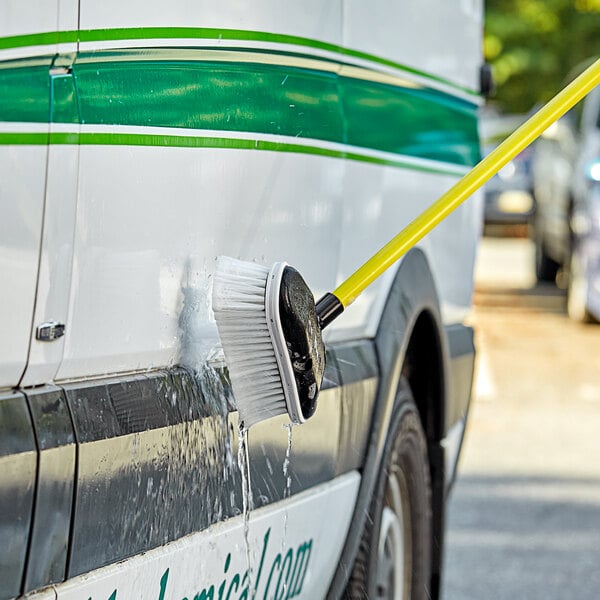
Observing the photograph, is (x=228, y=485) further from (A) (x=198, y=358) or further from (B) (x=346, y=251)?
(B) (x=346, y=251)

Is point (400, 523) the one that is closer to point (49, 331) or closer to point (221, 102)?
point (221, 102)

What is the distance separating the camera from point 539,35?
25.9 metres

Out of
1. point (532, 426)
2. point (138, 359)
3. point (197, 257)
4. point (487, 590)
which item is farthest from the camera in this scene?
point (532, 426)

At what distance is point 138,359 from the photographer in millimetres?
2268

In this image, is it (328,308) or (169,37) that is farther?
(328,308)

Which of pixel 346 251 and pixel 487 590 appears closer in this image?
pixel 346 251

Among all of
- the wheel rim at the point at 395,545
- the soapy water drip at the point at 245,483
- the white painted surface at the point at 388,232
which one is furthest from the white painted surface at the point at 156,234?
the wheel rim at the point at 395,545

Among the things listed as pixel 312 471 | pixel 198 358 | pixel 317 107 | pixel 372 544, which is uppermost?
pixel 317 107

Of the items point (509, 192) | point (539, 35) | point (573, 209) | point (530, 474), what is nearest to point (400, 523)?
point (530, 474)

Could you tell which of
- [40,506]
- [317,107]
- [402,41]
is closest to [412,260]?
[402,41]

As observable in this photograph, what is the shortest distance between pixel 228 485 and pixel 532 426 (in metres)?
5.97

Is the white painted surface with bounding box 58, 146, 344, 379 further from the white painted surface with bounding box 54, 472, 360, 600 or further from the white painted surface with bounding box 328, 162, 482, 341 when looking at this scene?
the white painted surface with bounding box 328, 162, 482, 341

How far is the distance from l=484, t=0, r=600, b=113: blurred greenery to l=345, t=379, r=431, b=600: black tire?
2144 cm

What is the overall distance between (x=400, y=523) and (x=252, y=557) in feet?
4.26
